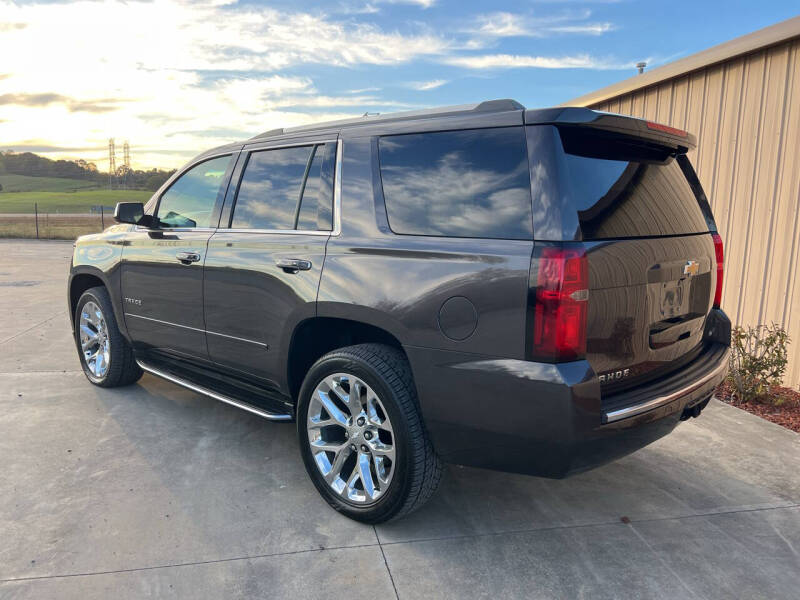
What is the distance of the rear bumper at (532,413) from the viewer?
2.39 metres

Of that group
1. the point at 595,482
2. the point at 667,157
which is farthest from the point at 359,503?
the point at 667,157

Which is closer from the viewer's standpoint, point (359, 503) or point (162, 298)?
point (359, 503)

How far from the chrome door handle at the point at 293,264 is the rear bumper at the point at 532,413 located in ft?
2.73

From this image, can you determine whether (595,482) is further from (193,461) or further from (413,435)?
(193,461)

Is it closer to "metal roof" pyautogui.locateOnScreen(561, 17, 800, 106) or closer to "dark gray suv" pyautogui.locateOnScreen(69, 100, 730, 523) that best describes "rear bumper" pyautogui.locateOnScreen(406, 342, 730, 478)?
"dark gray suv" pyautogui.locateOnScreen(69, 100, 730, 523)

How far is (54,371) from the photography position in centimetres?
567

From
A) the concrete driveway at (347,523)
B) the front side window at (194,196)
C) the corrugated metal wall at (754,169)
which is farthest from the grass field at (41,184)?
the corrugated metal wall at (754,169)

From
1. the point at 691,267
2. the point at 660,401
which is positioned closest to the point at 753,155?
the point at 691,267

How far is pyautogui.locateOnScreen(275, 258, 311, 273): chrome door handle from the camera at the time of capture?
3.25m

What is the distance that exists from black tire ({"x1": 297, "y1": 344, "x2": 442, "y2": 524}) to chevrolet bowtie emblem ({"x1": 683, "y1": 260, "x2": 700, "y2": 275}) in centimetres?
141

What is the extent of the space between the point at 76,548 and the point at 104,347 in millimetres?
2613

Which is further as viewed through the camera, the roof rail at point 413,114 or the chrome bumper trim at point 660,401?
the roof rail at point 413,114

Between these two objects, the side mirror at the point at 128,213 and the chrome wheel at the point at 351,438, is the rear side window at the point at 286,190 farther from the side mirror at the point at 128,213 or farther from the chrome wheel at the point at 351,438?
the side mirror at the point at 128,213

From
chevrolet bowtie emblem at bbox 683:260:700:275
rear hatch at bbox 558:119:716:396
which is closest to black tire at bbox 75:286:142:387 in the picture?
rear hatch at bbox 558:119:716:396
